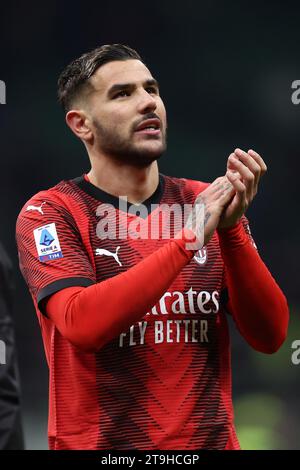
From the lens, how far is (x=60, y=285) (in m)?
2.79

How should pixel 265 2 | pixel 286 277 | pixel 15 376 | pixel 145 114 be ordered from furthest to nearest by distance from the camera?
pixel 265 2 < pixel 286 277 < pixel 145 114 < pixel 15 376

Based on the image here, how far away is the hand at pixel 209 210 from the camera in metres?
2.73

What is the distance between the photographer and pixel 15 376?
238 centimetres

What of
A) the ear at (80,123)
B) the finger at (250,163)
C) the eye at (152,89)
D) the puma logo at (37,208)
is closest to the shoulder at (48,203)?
the puma logo at (37,208)

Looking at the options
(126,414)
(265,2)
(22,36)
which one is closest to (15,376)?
(126,414)

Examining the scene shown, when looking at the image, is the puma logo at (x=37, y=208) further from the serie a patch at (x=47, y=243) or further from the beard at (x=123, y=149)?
the beard at (x=123, y=149)

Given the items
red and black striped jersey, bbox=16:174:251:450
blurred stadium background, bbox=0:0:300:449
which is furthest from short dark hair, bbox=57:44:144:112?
blurred stadium background, bbox=0:0:300:449

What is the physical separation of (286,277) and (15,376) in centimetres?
425

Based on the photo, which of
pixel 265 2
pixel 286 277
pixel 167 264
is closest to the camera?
pixel 167 264

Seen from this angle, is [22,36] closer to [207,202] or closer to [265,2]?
[265,2]

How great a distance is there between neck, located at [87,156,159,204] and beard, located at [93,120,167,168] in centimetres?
4

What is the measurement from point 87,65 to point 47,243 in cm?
74

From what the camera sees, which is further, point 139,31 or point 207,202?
point 139,31

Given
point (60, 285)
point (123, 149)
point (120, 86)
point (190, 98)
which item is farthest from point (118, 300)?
point (190, 98)
